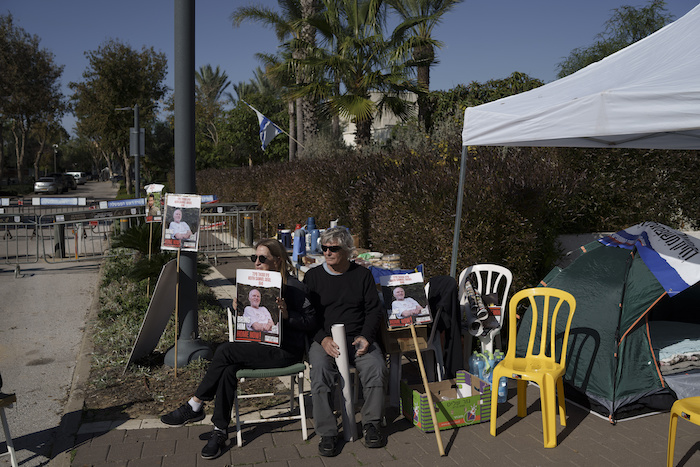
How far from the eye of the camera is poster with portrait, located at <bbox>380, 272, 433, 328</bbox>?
4.37 metres

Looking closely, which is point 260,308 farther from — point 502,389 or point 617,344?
point 617,344

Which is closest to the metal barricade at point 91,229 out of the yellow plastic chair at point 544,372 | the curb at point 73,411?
the curb at point 73,411

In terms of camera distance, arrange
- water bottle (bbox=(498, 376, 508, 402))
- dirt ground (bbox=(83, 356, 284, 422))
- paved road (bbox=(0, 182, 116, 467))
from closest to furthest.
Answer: paved road (bbox=(0, 182, 116, 467))
dirt ground (bbox=(83, 356, 284, 422))
water bottle (bbox=(498, 376, 508, 402))

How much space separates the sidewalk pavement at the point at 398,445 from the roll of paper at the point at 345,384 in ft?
0.31

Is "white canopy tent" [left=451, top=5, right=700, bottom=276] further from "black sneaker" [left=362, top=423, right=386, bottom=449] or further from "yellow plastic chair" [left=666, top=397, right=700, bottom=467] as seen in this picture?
"black sneaker" [left=362, top=423, right=386, bottom=449]

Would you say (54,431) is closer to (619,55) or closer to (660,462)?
(660,462)

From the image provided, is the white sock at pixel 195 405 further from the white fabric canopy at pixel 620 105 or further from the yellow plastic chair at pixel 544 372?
the white fabric canopy at pixel 620 105

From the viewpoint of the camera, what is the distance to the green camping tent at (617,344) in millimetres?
4449

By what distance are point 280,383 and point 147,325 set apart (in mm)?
1302

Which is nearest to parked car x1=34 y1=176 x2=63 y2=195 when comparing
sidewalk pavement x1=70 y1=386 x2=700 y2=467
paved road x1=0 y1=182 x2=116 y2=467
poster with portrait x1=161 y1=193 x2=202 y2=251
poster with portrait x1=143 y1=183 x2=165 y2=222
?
paved road x1=0 y1=182 x2=116 y2=467

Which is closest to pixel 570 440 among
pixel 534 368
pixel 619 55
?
pixel 534 368

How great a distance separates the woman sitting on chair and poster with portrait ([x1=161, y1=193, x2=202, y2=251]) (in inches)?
Result: 44.4

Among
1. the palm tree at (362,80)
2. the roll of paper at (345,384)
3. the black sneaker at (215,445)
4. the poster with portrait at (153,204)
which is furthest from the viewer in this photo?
the palm tree at (362,80)

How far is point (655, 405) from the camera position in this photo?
4527mm
